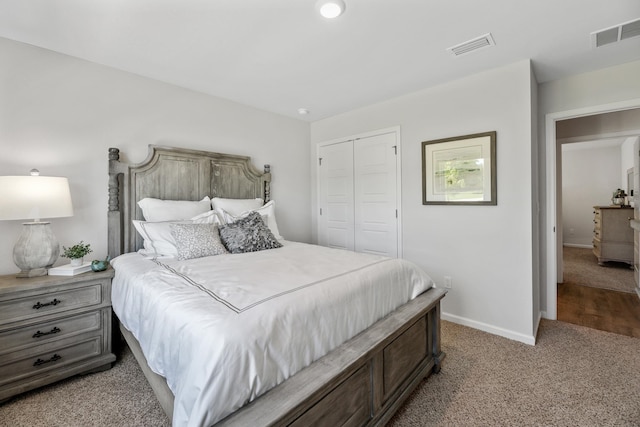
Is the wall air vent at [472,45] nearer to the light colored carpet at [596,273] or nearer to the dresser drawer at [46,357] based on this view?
the dresser drawer at [46,357]

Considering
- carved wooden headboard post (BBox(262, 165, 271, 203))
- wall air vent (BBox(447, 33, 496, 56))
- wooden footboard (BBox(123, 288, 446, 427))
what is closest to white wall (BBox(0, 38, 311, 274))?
carved wooden headboard post (BBox(262, 165, 271, 203))

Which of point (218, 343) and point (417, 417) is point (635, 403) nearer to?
point (417, 417)

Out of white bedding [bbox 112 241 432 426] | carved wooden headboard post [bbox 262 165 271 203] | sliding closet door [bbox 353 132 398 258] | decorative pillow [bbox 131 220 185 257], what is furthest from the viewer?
carved wooden headboard post [bbox 262 165 271 203]

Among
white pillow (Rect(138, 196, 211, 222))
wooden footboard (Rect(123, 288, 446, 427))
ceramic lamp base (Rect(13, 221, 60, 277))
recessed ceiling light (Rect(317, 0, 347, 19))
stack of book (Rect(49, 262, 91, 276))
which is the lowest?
wooden footboard (Rect(123, 288, 446, 427))

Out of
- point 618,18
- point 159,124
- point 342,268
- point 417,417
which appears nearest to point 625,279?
point 618,18

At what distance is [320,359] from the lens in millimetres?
1297

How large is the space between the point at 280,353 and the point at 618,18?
2.91 meters

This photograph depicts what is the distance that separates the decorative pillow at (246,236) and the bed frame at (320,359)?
770 millimetres

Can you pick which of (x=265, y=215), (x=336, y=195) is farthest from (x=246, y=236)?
(x=336, y=195)

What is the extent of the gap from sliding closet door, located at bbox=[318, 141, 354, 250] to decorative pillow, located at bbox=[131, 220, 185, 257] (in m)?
2.18

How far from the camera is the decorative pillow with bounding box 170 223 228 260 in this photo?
2.24 meters

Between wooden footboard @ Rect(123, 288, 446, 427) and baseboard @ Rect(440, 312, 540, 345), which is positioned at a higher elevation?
wooden footboard @ Rect(123, 288, 446, 427)

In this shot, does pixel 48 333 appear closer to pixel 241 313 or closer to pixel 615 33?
pixel 241 313

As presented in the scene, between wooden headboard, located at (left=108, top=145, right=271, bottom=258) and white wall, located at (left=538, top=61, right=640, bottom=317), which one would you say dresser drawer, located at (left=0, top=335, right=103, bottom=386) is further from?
white wall, located at (left=538, top=61, right=640, bottom=317)
